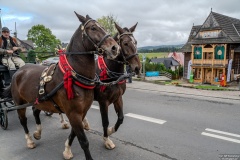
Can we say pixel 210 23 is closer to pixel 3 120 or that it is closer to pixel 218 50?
pixel 218 50

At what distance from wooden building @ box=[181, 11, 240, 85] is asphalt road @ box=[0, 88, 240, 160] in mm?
19060

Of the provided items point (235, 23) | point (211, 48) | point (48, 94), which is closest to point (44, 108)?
point (48, 94)

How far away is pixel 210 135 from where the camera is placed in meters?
4.97

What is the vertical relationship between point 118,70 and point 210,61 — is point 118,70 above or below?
below

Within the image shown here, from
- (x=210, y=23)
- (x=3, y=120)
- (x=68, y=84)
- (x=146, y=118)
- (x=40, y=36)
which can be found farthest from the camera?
(x=40, y=36)

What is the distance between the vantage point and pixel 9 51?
5.19 metres

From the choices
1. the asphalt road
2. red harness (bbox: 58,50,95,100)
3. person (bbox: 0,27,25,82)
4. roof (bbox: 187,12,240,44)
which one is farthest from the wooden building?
red harness (bbox: 58,50,95,100)

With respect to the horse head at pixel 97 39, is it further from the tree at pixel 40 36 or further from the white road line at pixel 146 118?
the tree at pixel 40 36

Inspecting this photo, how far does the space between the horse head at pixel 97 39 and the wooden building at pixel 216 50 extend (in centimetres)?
2388

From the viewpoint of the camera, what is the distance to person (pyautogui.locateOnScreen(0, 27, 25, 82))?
5.27 m

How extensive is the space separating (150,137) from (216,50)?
23.0m

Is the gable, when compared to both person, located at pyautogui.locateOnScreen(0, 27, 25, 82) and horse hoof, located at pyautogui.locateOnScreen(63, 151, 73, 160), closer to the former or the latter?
person, located at pyautogui.locateOnScreen(0, 27, 25, 82)

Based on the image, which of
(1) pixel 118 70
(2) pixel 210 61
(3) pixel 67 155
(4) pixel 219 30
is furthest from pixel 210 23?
(3) pixel 67 155

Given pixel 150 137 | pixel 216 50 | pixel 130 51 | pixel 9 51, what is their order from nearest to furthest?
pixel 130 51 → pixel 150 137 → pixel 9 51 → pixel 216 50
